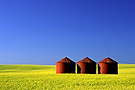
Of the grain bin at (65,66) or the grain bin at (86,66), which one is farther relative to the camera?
the grain bin at (65,66)

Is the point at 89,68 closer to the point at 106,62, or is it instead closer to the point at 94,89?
the point at 106,62

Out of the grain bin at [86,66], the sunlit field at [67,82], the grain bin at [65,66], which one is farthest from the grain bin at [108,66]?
the sunlit field at [67,82]

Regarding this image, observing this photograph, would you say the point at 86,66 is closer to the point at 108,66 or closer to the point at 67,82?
the point at 108,66

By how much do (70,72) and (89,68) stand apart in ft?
11.0

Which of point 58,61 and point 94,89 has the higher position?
point 58,61

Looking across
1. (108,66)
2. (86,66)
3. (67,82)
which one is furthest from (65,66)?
(67,82)

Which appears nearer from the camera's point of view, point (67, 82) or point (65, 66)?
point (67, 82)

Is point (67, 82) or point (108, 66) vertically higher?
point (108, 66)

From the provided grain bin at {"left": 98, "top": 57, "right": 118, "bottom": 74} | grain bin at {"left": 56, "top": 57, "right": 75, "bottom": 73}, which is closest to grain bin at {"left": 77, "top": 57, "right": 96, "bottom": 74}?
grain bin at {"left": 56, "top": 57, "right": 75, "bottom": 73}

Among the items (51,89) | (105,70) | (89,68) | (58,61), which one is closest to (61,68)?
(58,61)

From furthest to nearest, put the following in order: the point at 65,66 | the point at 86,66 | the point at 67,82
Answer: the point at 65,66
the point at 86,66
the point at 67,82

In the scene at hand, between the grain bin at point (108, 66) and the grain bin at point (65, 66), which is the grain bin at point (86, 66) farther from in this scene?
the grain bin at point (108, 66)

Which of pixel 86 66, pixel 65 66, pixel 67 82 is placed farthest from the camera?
pixel 65 66

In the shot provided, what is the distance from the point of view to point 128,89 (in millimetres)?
17172
